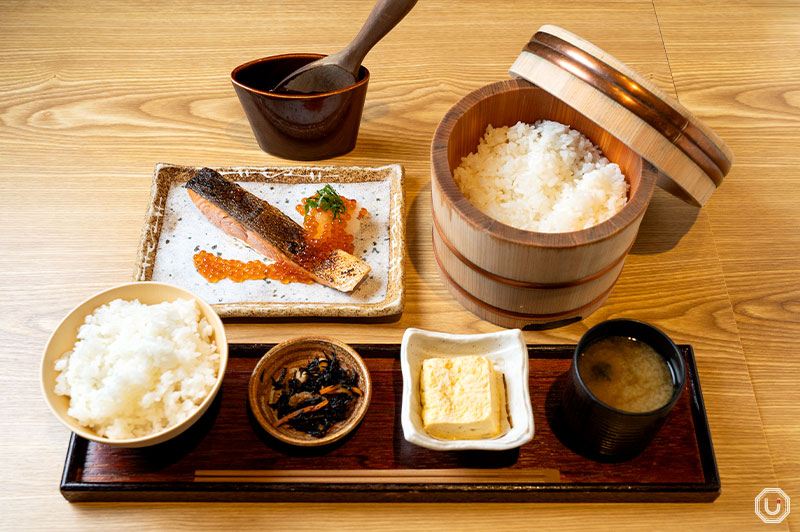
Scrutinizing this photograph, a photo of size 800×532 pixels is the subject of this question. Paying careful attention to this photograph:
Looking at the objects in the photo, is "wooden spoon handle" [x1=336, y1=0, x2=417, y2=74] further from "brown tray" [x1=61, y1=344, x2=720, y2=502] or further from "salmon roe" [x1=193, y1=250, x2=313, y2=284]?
"brown tray" [x1=61, y1=344, x2=720, y2=502]

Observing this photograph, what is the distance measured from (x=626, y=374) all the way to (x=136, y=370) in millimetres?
1059

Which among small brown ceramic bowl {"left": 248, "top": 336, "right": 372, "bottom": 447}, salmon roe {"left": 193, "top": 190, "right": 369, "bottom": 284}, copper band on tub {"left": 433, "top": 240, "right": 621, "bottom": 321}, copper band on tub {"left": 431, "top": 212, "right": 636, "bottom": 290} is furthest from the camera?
salmon roe {"left": 193, "top": 190, "right": 369, "bottom": 284}

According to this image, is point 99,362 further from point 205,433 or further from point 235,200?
point 235,200

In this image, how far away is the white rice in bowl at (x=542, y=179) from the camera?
5.53 feet

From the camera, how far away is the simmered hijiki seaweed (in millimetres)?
1547

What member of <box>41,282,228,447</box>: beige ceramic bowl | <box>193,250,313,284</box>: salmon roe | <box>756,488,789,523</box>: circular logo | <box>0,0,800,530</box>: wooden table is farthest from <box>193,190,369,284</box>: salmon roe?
<box>756,488,789,523</box>: circular logo

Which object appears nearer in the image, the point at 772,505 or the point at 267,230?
the point at 772,505

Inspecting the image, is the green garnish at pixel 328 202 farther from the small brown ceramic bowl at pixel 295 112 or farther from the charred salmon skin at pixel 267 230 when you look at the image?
the small brown ceramic bowl at pixel 295 112

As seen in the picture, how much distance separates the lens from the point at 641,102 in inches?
61.4

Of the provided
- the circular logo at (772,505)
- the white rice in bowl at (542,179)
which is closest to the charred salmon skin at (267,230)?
the white rice in bowl at (542,179)

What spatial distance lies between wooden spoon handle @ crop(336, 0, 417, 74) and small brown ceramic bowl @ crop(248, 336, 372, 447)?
0.89m

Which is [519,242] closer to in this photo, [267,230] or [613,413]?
[613,413]

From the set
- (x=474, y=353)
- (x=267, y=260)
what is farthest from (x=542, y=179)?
(x=267, y=260)

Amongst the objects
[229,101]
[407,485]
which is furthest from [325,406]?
[229,101]
